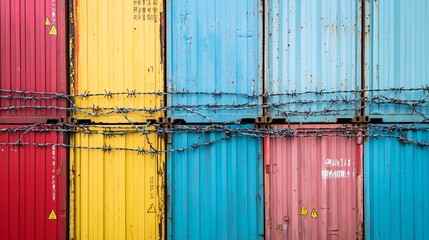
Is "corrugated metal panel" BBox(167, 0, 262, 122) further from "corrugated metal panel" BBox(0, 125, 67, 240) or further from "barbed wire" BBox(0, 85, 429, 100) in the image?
"corrugated metal panel" BBox(0, 125, 67, 240)

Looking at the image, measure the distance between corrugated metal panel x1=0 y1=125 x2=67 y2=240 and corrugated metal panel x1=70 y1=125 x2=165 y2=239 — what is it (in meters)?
0.14

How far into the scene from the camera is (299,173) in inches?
177

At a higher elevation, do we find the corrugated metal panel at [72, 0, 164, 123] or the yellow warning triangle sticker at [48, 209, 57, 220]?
the corrugated metal panel at [72, 0, 164, 123]

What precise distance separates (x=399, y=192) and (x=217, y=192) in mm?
2010

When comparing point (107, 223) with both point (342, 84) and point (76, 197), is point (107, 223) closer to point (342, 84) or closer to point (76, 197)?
point (76, 197)

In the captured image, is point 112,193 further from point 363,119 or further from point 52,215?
point 363,119

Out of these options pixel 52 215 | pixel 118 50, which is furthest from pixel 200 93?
pixel 52 215

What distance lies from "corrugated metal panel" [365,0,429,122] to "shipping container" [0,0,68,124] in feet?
11.2

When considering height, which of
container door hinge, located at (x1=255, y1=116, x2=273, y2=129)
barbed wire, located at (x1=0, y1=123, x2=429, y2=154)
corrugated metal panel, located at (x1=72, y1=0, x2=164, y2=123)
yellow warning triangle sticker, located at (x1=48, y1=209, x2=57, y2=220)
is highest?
corrugated metal panel, located at (x1=72, y1=0, x2=164, y2=123)

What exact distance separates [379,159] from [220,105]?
186 cm

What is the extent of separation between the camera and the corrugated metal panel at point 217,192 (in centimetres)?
447

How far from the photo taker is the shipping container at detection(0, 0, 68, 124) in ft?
14.6

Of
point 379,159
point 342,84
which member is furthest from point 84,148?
point 379,159

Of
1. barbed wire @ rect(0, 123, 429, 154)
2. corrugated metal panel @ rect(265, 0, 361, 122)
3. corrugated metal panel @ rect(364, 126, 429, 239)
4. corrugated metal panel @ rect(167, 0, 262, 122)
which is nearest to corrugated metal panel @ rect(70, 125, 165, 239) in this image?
barbed wire @ rect(0, 123, 429, 154)
